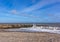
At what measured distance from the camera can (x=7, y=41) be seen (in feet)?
25.9

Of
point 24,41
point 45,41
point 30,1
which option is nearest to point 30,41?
point 24,41

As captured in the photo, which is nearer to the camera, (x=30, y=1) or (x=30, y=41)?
(x=30, y=41)

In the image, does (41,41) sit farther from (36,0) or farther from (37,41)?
(36,0)

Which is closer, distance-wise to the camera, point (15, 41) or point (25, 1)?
point (15, 41)

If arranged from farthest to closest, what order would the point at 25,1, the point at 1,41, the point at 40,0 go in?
the point at 25,1, the point at 40,0, the point at 1,41

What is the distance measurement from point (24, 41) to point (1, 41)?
5.13 ft

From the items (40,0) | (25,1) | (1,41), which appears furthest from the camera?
(25,1)

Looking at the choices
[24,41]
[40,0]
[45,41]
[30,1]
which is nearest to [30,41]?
[24,41]

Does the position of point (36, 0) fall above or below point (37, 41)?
above

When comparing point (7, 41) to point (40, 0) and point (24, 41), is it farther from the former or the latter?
point (40, 0)

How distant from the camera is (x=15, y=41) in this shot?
795 cm

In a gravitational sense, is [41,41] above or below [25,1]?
below

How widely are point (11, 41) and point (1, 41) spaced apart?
0.67m

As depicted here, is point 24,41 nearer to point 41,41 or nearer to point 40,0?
point 41,41
